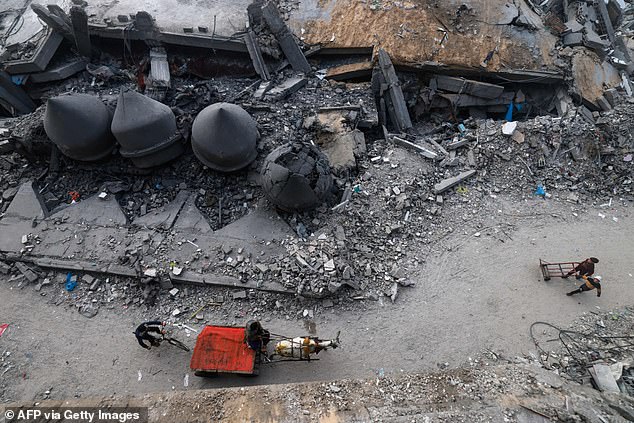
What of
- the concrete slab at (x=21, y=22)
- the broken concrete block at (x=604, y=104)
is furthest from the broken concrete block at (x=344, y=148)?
the concrete slab at (x=21, y=22)

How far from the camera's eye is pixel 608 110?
35.3ft

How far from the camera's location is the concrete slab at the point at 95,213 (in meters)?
8.28

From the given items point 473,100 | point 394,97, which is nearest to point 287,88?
point 394,97

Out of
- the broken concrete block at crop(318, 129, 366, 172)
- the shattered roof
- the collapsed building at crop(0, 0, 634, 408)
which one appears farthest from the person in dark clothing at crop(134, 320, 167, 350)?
the shattered roof

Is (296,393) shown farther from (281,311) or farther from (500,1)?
(500,1)

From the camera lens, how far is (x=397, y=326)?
6.98m

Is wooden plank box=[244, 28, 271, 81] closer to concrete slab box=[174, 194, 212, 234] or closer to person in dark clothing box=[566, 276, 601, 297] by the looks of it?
concrete slab box=[174, 194, 212, 234]

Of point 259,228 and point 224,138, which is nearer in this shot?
point 224,138

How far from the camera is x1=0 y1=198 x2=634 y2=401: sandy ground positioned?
647cm

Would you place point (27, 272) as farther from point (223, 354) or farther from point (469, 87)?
point (469, 87)

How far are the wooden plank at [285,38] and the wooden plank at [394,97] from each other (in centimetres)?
216

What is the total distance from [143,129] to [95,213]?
7.30 feet

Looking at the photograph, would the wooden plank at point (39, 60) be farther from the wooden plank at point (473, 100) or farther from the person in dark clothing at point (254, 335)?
the wooden plank at point (473, 100)

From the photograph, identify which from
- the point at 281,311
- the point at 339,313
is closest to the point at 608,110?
the point at 339,313
